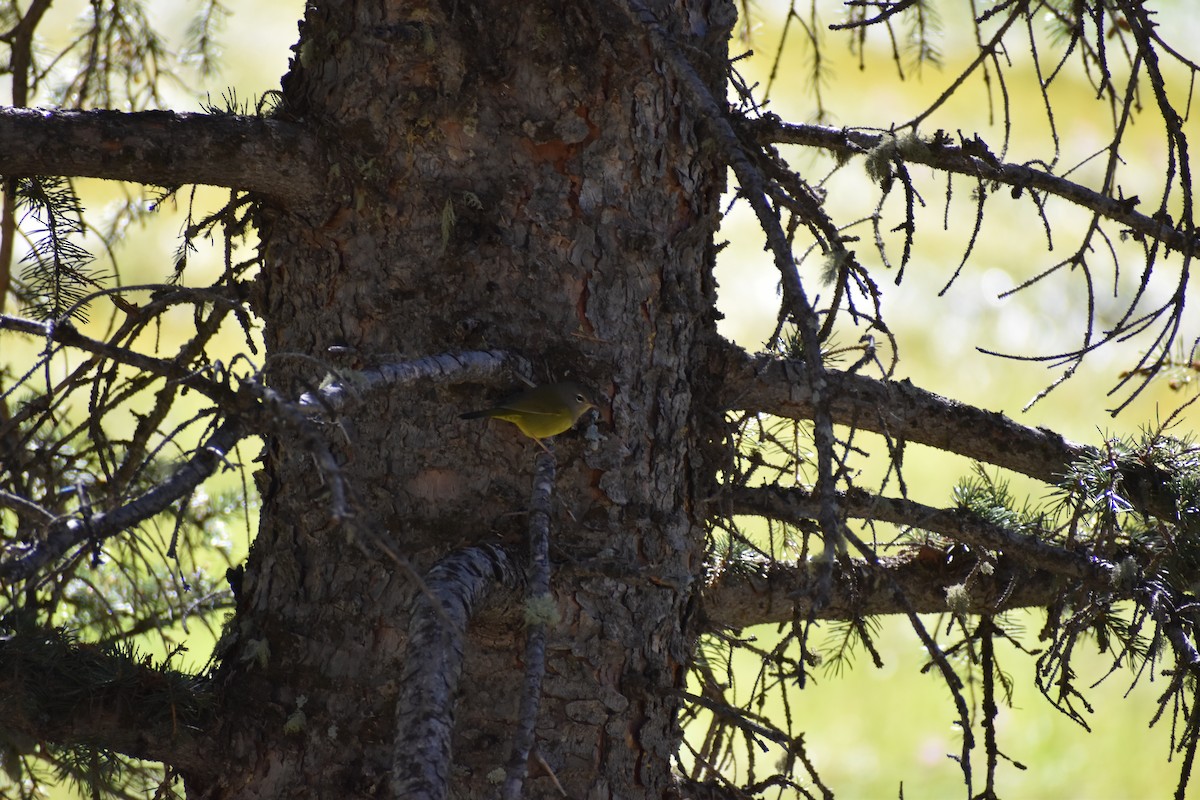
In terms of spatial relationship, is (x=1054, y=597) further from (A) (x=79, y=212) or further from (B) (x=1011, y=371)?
(B) (x=1011, y=371)

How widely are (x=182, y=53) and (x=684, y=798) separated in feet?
7.89

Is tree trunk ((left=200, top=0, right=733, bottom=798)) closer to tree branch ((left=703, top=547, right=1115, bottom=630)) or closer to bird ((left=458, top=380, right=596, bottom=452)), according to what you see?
bird ((left=458, top=380, right=596, bottom=452))

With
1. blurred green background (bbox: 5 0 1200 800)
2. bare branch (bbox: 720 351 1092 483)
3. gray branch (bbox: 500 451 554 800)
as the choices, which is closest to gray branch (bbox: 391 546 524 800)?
gray branch (bbox: 500 451 554 800)

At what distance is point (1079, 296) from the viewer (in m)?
7.45

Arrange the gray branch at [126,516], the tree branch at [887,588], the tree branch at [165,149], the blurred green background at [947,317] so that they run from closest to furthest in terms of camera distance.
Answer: the gray branch at [126,516]
the tree branch at [165,149]
the tree branch at [887,588]
the blurred green background at [947,317]

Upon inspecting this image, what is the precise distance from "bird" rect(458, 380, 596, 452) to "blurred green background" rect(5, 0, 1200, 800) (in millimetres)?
3031

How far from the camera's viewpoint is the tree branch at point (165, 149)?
3.98 feet

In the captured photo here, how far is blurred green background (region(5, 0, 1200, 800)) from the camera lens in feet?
16.6

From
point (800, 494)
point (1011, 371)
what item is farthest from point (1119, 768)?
point (800, 494)

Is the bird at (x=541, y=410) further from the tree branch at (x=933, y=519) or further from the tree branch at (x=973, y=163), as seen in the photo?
the tree branch at (x=973, y=163)

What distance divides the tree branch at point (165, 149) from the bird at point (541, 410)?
375mm

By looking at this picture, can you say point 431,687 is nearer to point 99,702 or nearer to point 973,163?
point 99,702

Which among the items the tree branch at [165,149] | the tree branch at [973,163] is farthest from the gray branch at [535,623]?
the tree branch at [973,163]

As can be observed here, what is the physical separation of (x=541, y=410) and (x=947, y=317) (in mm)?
6485
